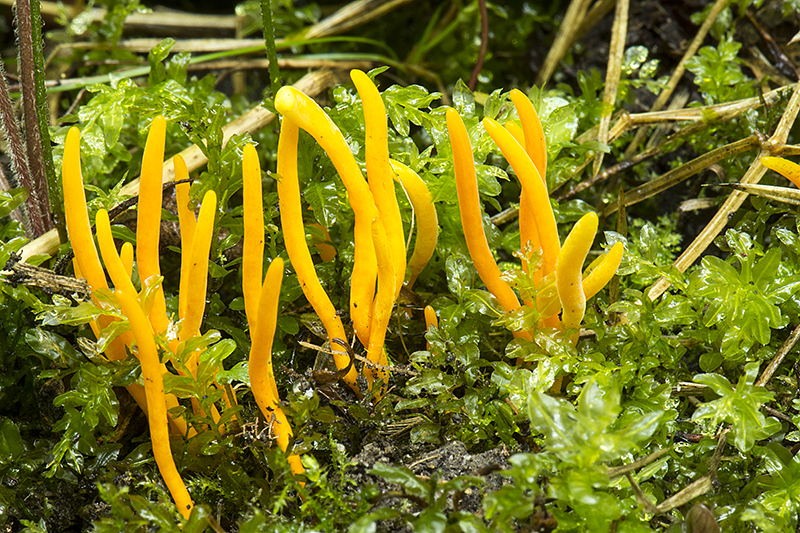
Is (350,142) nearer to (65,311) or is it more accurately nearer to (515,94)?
(515,94)

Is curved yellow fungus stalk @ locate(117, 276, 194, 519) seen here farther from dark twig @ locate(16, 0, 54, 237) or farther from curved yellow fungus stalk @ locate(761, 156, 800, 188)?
curved yellow fungus stalk @ locate(761, 156, 800, 188)

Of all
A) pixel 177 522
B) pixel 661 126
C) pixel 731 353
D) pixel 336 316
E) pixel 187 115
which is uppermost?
pixel 187 115

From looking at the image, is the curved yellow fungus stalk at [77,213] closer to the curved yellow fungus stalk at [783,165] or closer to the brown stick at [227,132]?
the brown stick at [227,132]

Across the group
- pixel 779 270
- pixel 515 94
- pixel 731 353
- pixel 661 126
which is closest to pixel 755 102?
pixel 661 126

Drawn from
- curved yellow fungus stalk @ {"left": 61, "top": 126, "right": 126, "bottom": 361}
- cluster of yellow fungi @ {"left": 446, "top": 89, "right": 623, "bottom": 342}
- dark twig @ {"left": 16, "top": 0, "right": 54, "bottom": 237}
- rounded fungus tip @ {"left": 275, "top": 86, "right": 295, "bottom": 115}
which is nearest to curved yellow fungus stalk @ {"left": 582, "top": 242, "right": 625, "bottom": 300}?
cluster of yellow fungi @ {"left": 446, "top": 89, "right": 623, "bottom": 342}

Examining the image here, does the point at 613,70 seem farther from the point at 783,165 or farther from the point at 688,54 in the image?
the point at 783,165

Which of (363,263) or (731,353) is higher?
(363,263)

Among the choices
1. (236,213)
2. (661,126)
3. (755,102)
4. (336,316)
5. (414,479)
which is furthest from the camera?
(661,126)
